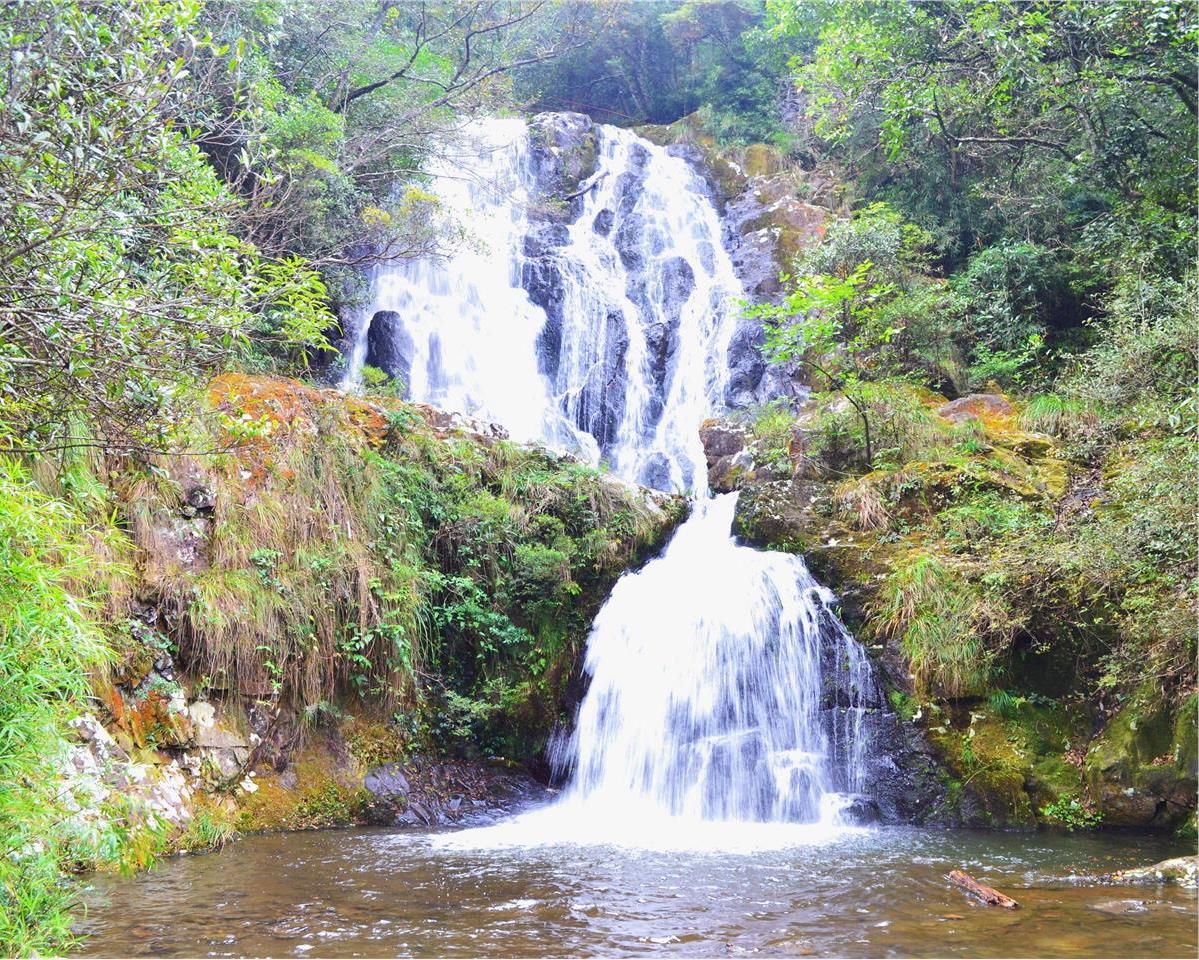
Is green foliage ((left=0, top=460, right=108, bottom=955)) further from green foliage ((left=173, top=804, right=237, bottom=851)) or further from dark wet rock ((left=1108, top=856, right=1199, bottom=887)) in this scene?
dark wet rock ((left=1108, top=856, right=1199, bottom=887))

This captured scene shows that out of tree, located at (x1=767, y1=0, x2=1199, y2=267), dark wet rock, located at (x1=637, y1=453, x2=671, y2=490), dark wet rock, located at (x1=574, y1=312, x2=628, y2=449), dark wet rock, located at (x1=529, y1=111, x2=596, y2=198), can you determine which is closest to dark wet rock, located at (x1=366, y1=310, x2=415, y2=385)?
dark wet rock, located at (x1=574, y1=312, x2=628, y2=449)

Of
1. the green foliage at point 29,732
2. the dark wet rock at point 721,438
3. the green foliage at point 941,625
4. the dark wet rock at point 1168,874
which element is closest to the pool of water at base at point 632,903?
the dark wet rock at point 1168,874

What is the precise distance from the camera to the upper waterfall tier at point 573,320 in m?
14.5

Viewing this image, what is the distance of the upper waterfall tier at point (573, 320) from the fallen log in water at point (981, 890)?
8770mm

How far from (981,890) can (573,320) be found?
12.8m

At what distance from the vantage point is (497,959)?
411 centimetres

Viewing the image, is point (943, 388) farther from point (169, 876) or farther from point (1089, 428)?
point (169, 876)

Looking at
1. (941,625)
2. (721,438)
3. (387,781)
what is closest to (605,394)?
(721,438)

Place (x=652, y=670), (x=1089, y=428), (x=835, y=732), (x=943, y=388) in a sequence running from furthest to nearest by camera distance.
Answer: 1. (x=943, y=388)
2. (x=1089, y=428)
3. (x=652, y=670)
4. (x=835, y=732)

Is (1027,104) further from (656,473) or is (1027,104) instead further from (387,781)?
(387,781)

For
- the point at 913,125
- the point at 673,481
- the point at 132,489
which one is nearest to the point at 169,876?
the point at 132,489

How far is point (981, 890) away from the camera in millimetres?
5016

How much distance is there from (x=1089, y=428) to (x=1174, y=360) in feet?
3.72

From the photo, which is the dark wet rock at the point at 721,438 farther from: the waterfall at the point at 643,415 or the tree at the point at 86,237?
the tree at the point at 86,237
